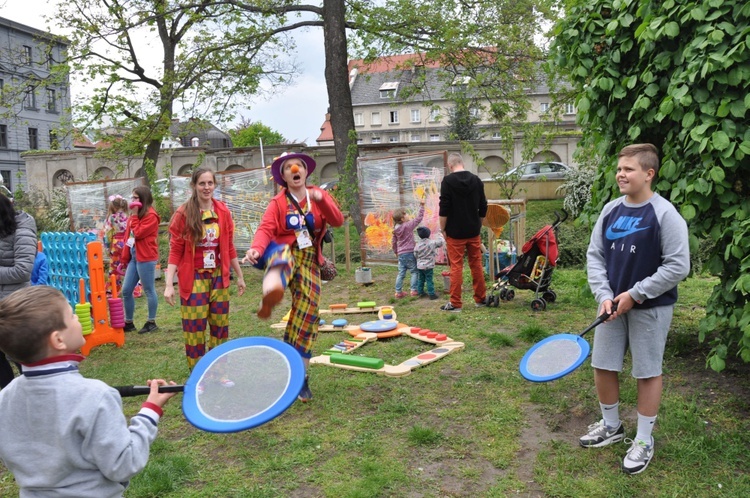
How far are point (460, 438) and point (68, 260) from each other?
21.9 ft

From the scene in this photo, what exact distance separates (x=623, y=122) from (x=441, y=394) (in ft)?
9.84

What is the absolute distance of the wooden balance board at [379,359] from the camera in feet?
19.7

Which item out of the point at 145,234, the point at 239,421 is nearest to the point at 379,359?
the point at 239,421

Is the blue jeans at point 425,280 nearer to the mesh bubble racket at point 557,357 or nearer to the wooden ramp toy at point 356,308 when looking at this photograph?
the wooden ramp toy at point 356,308

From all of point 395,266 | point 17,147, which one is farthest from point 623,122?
point 17,147

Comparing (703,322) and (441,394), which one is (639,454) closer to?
(703,322)

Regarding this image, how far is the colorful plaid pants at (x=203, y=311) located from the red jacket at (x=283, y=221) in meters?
0.72

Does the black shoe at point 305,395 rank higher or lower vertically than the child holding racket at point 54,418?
lower

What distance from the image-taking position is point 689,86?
4457 mm

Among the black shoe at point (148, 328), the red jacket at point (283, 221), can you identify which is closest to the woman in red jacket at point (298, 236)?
the red jacket at point (283, 221)

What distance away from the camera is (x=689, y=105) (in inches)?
174

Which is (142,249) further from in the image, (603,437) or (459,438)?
(603,437)

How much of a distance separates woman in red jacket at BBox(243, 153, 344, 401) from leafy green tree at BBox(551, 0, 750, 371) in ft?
8.71

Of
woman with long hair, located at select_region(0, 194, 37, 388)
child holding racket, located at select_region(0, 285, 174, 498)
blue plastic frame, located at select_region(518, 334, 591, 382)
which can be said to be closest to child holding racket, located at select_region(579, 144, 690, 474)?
blue plastic frame, located at select_region(518, 334, 591, 382)
